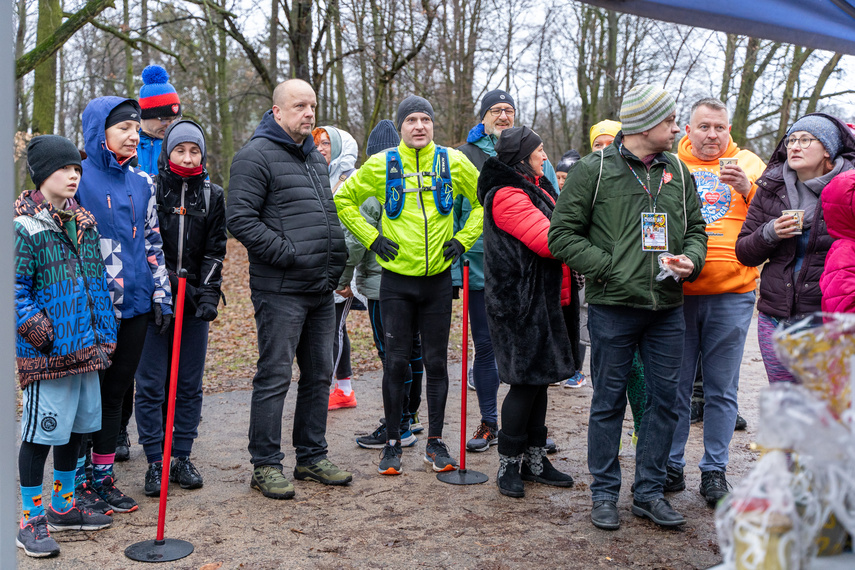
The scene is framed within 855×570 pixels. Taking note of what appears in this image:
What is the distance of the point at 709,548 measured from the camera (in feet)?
11.7

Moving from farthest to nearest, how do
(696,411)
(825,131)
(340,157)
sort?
(340,157) < (696,411) < (825,131)

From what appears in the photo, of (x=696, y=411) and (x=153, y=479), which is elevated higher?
(x=696, y=411)

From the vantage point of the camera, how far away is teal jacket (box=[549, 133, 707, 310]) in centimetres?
370

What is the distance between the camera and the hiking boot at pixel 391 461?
468cm

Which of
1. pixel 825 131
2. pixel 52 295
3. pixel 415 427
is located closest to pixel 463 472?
pixel 415 427

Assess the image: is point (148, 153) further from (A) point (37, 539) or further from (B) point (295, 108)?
(A) point (37, 539)

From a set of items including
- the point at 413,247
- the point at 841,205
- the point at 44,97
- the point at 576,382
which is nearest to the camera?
the point at 841,205

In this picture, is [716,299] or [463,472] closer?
[716,299]

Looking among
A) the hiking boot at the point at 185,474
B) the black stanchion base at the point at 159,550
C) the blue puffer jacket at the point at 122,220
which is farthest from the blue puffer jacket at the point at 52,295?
the hiking boot at the point at 185,474

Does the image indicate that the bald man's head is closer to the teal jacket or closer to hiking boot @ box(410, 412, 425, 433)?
the teal jacket

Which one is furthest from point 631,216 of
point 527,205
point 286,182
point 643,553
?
point 286,182

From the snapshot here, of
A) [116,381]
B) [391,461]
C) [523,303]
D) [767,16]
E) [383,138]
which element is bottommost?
[391,461]

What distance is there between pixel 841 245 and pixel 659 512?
1.64 meters

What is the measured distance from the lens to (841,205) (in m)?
2.90
